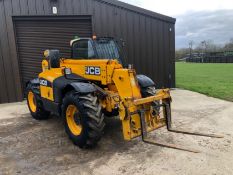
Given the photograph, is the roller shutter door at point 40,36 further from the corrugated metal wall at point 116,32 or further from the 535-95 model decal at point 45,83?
the 535-95 model decal at point 45,83

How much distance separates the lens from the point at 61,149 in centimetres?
503

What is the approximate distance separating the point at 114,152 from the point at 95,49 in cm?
223

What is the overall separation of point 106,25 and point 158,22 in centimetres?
233

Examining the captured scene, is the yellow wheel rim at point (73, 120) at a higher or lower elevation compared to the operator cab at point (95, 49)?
lower

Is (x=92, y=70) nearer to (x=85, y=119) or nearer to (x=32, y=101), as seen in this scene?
(x=85, y=119)

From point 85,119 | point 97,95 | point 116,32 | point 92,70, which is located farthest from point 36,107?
point 116,32

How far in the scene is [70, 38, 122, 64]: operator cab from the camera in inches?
230

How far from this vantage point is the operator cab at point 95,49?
5.85 metres

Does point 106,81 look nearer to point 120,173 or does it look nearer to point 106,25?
point 120,173

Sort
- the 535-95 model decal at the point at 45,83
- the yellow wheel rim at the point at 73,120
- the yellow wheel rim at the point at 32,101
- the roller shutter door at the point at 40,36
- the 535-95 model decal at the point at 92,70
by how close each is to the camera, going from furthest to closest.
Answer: the roller shutter door at the point at 40,36, the yellow wheel rim at the point at 32,101, the 535-95 model decal at the point at 45,83, the 535-95 model decal at the point at 92,70, the yellow wheel rim at the point at 73,120

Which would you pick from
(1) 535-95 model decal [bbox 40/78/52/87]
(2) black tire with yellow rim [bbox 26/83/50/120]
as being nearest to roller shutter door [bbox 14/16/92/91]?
(2) black tire with yellow rim [bbox 26/83/50/120]

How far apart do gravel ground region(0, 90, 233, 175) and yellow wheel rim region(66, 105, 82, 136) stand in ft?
0.97

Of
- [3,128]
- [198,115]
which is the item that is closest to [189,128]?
[198,115]

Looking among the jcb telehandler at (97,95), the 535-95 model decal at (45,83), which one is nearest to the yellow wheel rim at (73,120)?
the jcb telehandler at (97,95)
